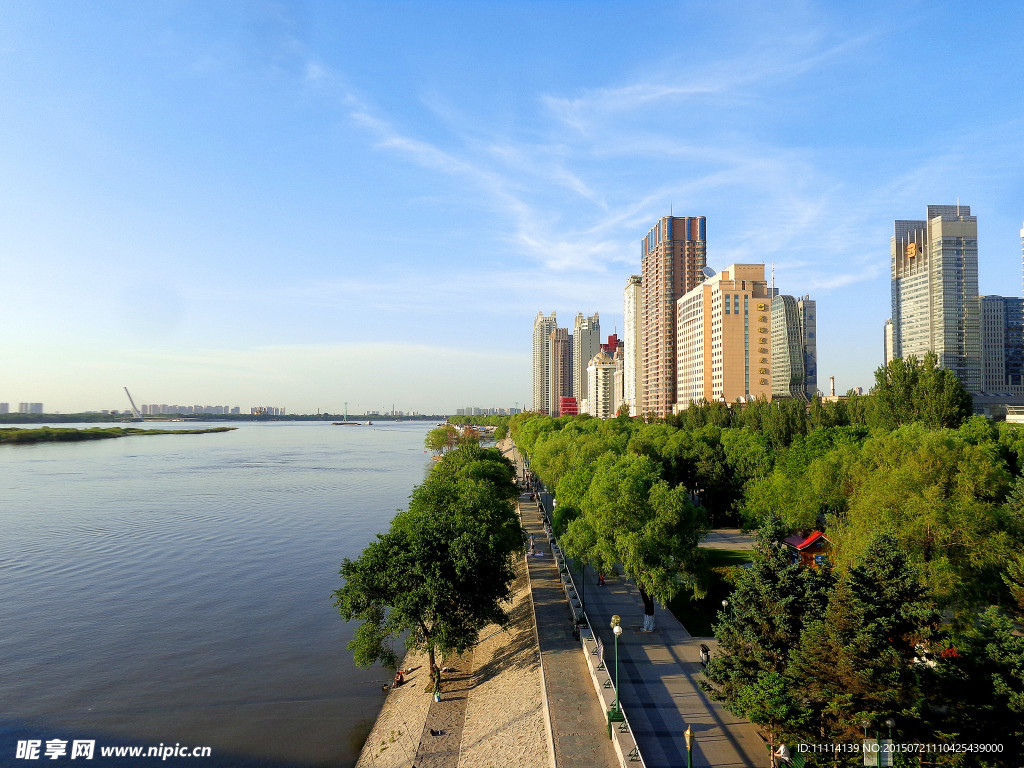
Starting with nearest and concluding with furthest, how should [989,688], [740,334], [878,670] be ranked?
1. [989,688]
2. [878,670]
3. [740,334]

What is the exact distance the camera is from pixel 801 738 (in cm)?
1711

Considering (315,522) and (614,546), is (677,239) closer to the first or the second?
(315,522)

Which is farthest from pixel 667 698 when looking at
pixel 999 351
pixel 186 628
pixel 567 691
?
→ pixel 999 351

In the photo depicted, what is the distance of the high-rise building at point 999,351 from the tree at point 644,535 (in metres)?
207

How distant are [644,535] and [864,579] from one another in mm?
12688

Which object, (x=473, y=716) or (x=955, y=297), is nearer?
(x=473, y=716)

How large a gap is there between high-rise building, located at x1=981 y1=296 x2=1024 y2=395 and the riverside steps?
684 ft

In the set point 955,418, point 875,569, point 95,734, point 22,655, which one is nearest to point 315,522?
point 22,655

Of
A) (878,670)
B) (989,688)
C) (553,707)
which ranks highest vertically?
(878,670)

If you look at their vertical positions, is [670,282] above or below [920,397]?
above

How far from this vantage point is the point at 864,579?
18.2m

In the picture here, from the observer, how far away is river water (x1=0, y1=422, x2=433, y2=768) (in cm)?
2548

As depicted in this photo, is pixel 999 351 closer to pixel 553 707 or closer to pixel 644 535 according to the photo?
pixel 644 535

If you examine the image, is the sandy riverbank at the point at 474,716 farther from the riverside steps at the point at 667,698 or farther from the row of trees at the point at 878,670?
the row of trees at the point at 878,670
